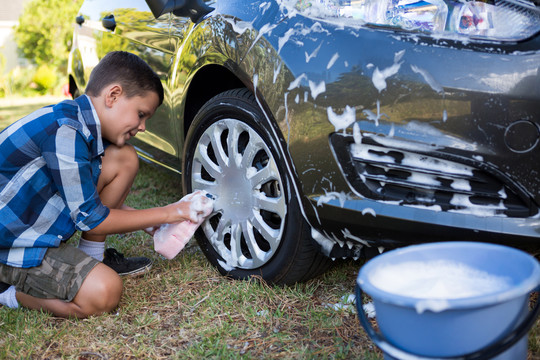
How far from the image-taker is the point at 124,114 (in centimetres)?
212

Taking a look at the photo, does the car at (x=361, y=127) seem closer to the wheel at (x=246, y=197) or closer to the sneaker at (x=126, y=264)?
the wheel at (x=246, y=197)

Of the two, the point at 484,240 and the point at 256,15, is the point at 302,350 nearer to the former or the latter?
the point at 484,240

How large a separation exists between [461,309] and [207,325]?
104 centimetres

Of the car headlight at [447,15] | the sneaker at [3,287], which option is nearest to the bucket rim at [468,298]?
the car headlight at [447,15]

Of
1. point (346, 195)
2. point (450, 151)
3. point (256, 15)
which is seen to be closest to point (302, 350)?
point (346, 195)

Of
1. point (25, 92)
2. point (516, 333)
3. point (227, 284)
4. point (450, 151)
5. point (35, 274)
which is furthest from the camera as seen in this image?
point (25, 92)

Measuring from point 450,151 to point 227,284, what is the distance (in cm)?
107

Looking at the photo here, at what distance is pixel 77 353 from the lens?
6.03 ft

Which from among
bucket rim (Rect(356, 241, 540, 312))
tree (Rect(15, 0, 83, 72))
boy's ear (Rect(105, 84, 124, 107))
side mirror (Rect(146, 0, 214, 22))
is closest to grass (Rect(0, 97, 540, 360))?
bucket rim (Rect(356, 241, 540, 312))

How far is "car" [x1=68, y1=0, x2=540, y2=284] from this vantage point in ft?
4.75

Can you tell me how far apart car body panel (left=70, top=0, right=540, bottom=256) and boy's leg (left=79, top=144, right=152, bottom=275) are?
632 mm

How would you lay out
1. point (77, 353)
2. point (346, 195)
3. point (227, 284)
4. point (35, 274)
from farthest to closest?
1. point (227, 284)
2. point (35, 274)
3. point (77, 353)
4. point (346, 195)

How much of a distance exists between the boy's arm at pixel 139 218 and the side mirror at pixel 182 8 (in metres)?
0.73

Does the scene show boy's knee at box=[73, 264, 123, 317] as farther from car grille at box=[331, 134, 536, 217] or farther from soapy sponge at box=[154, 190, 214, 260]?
car grille at box=[331, 134, 536, 217]
